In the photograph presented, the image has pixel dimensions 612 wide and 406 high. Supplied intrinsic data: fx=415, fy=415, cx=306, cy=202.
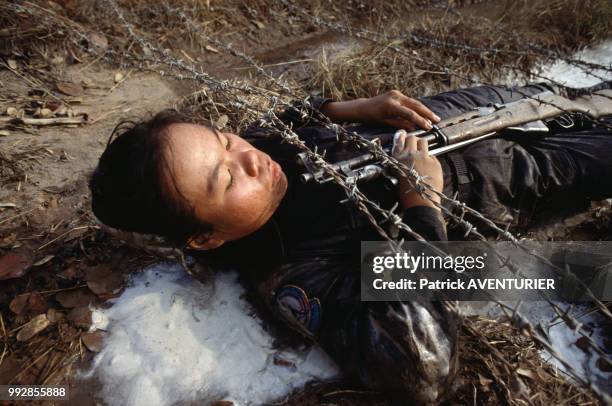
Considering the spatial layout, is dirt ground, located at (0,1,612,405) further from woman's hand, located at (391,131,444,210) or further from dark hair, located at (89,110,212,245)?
woman's hand, located at (391,131,444,210)

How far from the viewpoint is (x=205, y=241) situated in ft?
6.10

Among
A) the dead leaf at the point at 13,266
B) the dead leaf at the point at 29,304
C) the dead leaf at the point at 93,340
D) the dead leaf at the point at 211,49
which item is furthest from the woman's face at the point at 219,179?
the dead leaf at the point at 211,49

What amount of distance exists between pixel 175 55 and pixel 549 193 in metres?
3.54

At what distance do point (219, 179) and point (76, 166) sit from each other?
5.39ft

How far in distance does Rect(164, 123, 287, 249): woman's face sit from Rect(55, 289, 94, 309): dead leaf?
725 millimetres

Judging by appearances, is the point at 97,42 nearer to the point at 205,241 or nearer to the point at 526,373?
the point at 205,241

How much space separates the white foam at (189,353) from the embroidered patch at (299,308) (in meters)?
0.20

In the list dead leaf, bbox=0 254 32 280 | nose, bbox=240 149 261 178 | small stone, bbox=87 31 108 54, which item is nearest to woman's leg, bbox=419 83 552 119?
nose, bbox=240 149 261 178

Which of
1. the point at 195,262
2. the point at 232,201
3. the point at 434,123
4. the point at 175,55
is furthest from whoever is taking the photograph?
the point at 175,55

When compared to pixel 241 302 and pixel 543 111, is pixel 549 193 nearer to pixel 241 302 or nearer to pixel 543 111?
pixel 543 111

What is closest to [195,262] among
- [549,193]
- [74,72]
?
[549,193]

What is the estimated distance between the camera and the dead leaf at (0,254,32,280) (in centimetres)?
211

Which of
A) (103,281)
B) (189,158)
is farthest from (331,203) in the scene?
(103,281)

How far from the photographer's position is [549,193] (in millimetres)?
2203
